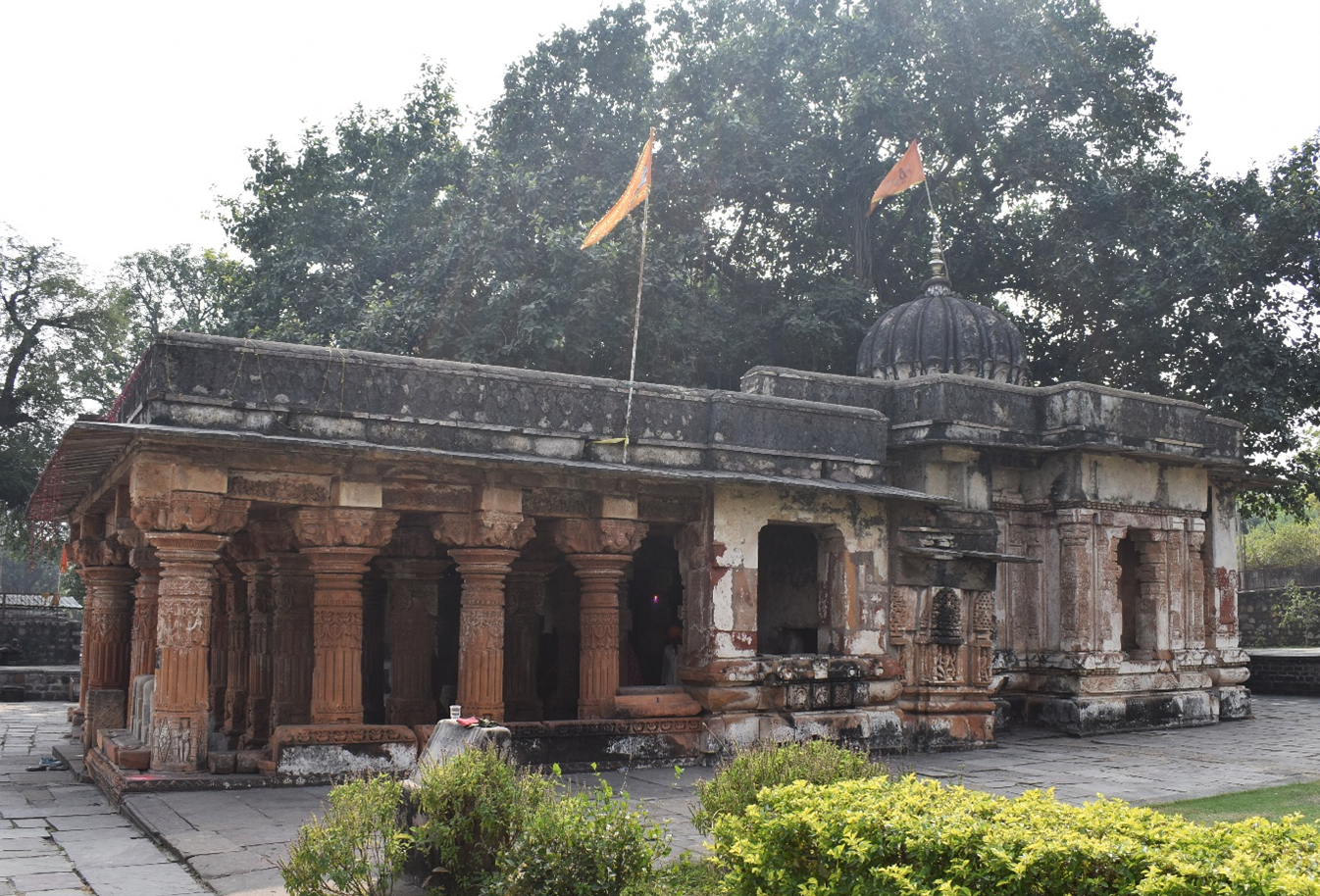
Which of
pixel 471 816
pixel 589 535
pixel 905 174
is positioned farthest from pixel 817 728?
pixel 905 174

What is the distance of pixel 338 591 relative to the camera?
10117mm

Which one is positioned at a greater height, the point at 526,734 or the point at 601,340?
the point at 601,340

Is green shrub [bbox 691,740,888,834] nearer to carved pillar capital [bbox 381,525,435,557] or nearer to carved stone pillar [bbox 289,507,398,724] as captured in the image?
carved stone pillar [bbox 289,507,398,724]

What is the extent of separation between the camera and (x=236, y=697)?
42.3 ft

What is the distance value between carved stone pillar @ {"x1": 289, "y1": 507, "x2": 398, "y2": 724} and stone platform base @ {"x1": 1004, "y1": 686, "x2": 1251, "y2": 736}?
8081 millimetres

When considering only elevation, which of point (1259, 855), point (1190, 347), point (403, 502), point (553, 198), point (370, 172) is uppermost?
point (370, 172)

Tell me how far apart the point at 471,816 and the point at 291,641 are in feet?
20.5

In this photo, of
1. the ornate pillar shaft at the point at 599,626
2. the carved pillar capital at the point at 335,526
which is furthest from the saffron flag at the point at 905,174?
the carved pillar capital at the point at 335,526

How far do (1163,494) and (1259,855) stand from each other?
12.0 m

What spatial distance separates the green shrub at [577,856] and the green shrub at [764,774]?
95cm

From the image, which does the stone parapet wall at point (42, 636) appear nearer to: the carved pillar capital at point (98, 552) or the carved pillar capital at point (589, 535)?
the carved pillar capital at point (98, 552)

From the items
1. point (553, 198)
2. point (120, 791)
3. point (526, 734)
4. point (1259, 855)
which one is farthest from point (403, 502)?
point (553, 198)

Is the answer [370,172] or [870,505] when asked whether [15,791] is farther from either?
[370,172]

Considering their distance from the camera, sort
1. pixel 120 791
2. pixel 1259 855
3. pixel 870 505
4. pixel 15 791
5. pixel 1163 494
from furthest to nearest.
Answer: pixel 1163 494 → pixel 870 505 → pixel 15 791 → pixel 120 791 → pixel 1259 855
